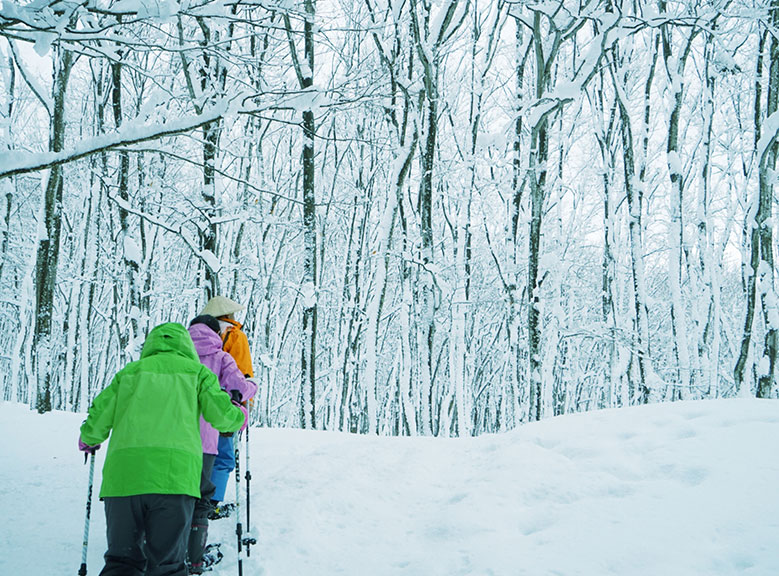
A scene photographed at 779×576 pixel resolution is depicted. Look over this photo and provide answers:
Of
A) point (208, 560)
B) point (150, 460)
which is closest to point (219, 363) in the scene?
point (150, 460)

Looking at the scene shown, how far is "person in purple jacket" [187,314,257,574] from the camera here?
3.18 m

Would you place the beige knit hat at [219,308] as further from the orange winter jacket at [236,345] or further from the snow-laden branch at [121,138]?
the snow-laden branch at [121,138]

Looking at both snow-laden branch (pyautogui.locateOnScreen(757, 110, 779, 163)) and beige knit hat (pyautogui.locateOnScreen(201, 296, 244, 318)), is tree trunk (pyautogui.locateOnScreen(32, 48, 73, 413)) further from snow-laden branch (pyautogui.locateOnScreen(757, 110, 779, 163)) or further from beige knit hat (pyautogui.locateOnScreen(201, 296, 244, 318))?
snow-laden branch (pyautogui.locateOnScreen(757, 110, 779, 163))

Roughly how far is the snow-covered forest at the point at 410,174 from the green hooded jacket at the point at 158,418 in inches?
64.9

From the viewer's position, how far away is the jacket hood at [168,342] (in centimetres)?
284

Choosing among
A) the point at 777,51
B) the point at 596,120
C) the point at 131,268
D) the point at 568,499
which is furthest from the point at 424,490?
the point at 596,120

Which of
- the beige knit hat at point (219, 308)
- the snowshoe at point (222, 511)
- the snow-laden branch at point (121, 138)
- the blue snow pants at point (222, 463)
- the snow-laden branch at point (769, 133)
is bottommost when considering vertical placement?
the snowshoe at point (222, 511)

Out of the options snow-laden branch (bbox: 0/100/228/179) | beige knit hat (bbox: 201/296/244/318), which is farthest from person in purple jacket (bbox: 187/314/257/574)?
snow-laden branch (bbox: 0/100/228/179)

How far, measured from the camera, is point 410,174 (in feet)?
43.8

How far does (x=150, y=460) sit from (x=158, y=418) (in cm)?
21

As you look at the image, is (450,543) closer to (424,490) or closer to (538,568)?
(538,568)

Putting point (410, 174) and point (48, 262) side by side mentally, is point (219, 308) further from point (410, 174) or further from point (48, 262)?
point (410, 174)

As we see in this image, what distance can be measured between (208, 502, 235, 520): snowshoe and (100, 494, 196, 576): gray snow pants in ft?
4.34

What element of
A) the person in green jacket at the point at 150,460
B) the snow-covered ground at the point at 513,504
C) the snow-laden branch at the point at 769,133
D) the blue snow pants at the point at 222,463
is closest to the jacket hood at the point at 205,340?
the person in green jacket at the point at 150,460
